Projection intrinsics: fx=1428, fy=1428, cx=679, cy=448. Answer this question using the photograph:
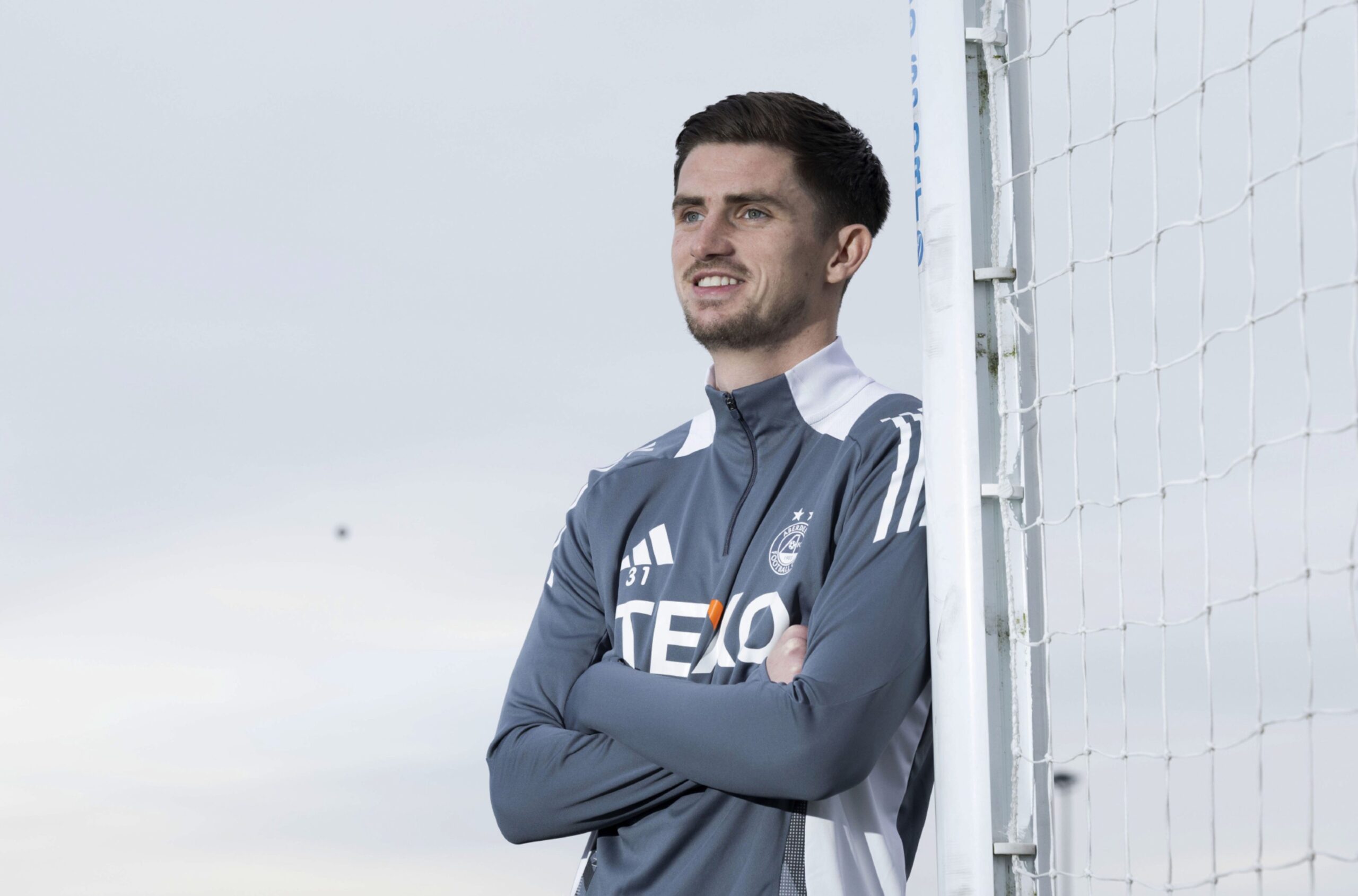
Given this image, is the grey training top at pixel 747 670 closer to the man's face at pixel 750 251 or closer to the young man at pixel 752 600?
the young man at pixel 752 600

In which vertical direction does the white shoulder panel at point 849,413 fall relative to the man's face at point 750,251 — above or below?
below

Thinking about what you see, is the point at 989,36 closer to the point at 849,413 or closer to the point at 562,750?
the point at 849,413

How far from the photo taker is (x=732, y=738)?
2.41 metres

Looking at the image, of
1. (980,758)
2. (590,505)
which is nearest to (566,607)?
(590,505)

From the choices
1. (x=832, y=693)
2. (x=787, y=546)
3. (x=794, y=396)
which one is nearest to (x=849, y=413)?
(x=794, y=396)

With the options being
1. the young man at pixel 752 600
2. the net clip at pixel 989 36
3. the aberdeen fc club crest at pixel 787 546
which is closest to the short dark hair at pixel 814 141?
the young man at pixel 752 600

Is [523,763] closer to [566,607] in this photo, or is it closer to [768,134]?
[566,607]

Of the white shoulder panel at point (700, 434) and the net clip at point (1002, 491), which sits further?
the white shoulder panel at point (700, 434)

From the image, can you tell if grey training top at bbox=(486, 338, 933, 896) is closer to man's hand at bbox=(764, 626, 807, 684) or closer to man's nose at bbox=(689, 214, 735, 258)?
man's hand at bbox=(764, 626, 807, 684)

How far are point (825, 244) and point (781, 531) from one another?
655mm

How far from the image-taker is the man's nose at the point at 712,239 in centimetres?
293

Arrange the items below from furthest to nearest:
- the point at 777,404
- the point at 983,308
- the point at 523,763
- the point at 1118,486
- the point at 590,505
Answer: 1. the point at 590,505
2. the point at 777,404
3. the point at 523,763
4. the point at 983,308
5. the point at 1118,486

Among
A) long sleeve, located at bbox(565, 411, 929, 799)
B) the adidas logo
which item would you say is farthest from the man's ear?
the adidas logo

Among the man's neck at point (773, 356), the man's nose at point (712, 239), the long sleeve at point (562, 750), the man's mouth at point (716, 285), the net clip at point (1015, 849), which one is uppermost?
the man's nose at point (712, 239)
